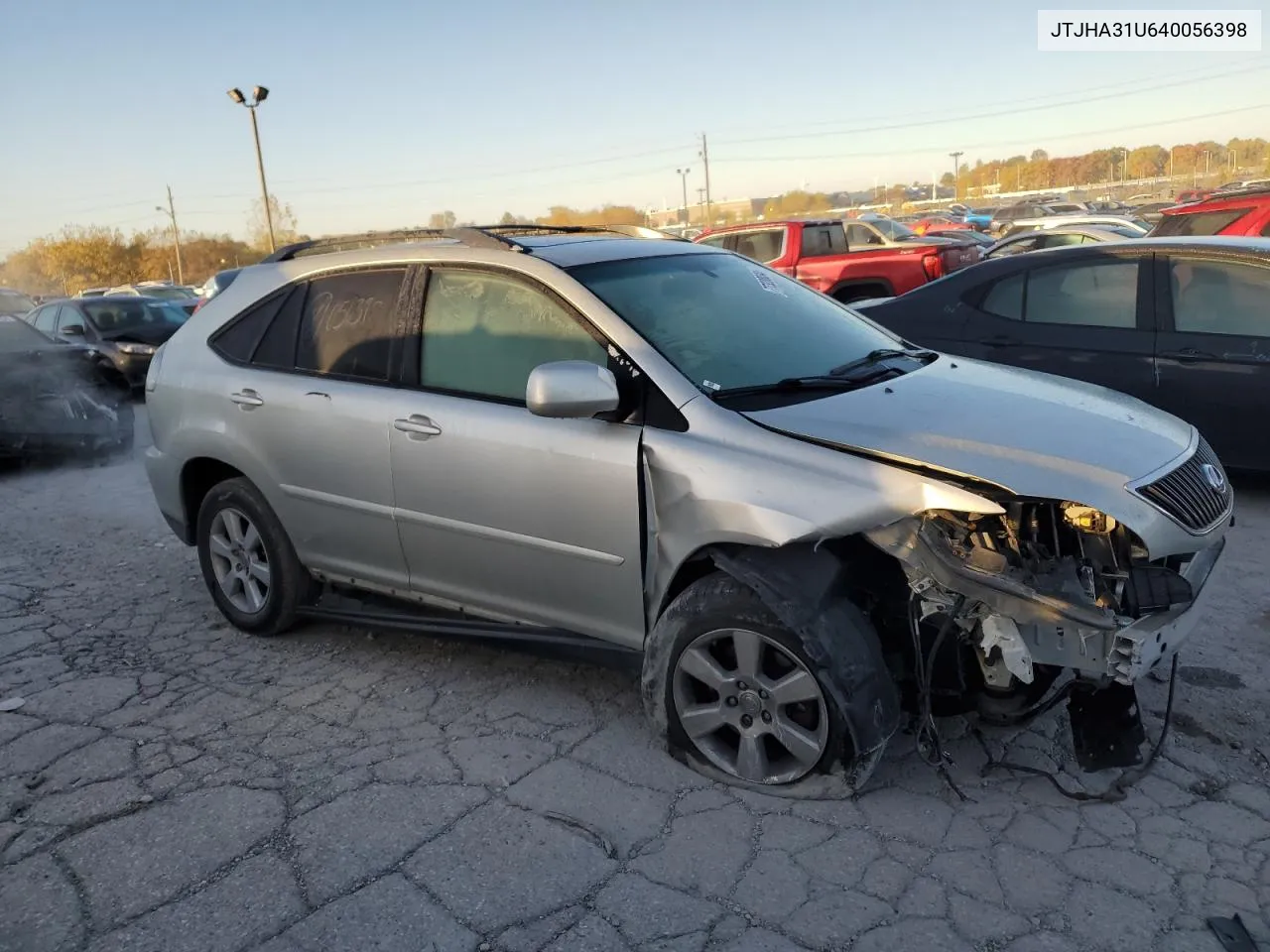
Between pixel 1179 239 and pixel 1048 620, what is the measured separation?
4.31m

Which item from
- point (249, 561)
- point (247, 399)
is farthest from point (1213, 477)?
point (249, 561)

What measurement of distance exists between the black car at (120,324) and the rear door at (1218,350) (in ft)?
38.3

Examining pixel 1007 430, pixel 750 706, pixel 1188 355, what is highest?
pixel 1007 430

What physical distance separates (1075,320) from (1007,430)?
3.63 meters

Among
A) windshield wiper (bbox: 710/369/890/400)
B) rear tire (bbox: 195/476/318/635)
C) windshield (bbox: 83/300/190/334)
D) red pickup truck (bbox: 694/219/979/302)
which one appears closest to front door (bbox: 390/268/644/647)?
windshield wiper (bbox: 710/369/890/400)

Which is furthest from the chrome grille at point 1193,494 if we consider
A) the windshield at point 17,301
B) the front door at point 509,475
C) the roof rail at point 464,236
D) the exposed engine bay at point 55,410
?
the windshield at point 17,301

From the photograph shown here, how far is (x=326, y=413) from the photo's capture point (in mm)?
4113

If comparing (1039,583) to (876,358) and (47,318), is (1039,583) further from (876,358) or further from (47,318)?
(47,318)

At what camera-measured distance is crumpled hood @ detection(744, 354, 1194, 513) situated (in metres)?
2.88

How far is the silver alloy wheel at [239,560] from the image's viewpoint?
458 cm

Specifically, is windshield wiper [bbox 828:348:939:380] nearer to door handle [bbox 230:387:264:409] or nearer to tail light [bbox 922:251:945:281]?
door handle [bbox 230:387:264:409]

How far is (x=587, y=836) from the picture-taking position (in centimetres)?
300

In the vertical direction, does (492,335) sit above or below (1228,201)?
below

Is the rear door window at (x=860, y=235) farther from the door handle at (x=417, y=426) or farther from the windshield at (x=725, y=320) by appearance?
the door handle at (x=417, y=426)
